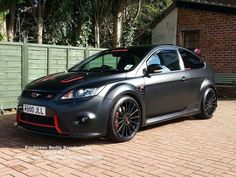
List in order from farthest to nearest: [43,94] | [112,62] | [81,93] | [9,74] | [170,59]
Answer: [9,74] < [170,59] < [112,62] < [43,94] < [81,93]

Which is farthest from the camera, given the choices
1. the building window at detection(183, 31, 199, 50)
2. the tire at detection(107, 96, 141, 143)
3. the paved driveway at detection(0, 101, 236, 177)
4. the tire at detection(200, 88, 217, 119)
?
the building window at detection(183, 31, 199, 50)

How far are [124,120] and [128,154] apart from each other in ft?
2.66

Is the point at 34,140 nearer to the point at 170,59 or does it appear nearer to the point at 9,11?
the point at 170,59

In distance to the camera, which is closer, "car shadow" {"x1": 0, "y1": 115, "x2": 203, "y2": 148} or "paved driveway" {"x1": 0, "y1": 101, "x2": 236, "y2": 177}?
"paved driveway" {"x1": 0, "y1": 101, "x2": 236, "y2": 177}

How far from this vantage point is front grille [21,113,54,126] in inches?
219

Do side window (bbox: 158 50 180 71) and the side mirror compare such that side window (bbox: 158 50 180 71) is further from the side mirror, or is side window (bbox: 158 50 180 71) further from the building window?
the building window

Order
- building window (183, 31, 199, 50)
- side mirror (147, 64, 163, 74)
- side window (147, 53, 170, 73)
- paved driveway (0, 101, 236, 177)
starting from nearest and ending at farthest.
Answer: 1. paved driveway (0, 101, 236, 177)
2. side mirror (147, 64, 163, 74)
3. side window (147, 53, 170, 73)
4. building window (183, 31, 199, 50)

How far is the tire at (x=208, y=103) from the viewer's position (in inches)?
316

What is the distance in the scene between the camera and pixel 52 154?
5.23 meters

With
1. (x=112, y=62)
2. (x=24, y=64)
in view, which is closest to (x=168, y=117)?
(x=112, y=62)

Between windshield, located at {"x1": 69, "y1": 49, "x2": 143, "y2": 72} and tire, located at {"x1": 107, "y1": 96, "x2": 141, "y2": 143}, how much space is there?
0.65m

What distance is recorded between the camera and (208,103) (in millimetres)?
8195

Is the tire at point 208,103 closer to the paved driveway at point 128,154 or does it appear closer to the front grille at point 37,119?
the paved driveway at point 128,154

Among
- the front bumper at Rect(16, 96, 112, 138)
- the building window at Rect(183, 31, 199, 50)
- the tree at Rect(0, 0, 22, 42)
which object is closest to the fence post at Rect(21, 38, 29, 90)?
the tree at Rect(0, 0, 22, 42)
